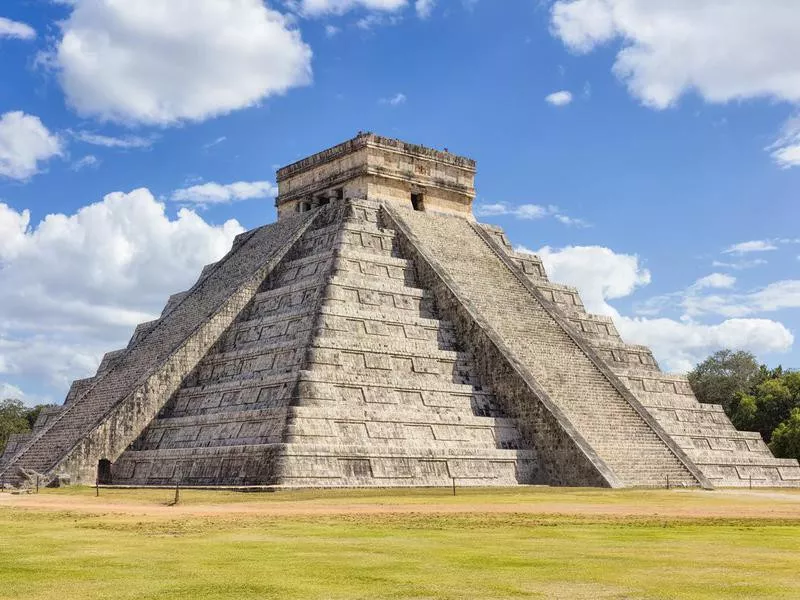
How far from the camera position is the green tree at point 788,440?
36.9 m

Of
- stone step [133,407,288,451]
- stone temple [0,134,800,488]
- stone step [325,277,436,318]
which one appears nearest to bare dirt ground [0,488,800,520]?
stone temple [0,134,800,488]

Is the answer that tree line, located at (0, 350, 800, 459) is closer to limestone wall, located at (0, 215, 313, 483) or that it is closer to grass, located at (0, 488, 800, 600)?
limestone wall, located at (0, 215, 313, 483)

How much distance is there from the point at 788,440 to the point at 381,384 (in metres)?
19.5

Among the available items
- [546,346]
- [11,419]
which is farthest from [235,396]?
[11,419]

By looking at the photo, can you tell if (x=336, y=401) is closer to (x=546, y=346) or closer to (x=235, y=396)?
(x=235, y=396)

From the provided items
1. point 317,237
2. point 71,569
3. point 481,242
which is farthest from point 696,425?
point 71,569

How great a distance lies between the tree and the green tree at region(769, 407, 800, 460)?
15.5 meters

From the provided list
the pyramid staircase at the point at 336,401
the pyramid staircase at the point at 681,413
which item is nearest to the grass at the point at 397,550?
the pyramid staircase at the point at 336,401

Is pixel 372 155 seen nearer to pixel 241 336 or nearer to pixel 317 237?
pixel 317 237

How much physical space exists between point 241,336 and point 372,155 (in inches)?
350

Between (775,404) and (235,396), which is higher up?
(775,404)

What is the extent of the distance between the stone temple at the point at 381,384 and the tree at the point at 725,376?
81.3 feet

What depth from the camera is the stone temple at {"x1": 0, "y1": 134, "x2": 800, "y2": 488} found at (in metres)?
23.3

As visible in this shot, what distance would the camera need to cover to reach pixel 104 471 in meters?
25.6
